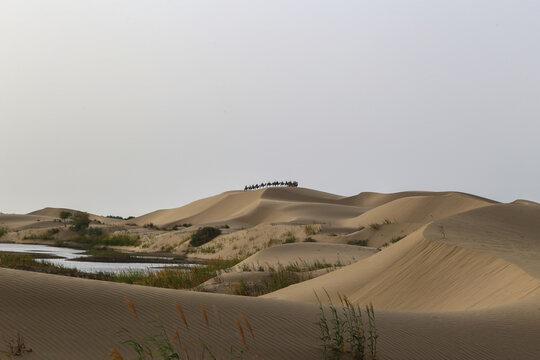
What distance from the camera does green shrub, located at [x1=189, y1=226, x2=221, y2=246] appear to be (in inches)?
1398

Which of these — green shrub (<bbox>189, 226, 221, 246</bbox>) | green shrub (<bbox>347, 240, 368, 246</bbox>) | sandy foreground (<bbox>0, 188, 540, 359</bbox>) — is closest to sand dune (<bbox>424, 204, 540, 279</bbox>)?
sandy foreground (<bbox>0, 188, 540, 359</bbox>)

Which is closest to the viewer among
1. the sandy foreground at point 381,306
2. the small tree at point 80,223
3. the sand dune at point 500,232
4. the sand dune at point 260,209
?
the sandy foreground at point 381,306

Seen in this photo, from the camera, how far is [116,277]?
16.1 m

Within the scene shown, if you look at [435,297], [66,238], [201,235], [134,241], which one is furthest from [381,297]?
[66,238]

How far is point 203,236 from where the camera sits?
3634 centimetres

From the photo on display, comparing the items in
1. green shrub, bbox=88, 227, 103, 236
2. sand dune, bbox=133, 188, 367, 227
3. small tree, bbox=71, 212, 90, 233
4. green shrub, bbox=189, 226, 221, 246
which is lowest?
green shrub, bbox=189, 226, 221, 246

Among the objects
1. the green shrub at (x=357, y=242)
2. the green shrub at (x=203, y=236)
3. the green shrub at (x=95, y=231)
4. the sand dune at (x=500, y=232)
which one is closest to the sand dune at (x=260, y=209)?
the green shrub at (x=95, y=231)

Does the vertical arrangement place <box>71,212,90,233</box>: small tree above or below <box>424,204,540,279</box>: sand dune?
above

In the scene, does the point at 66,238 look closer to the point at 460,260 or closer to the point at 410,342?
the point at 460,260

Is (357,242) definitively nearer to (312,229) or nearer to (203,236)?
(312,229)

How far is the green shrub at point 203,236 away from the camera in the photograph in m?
35.5

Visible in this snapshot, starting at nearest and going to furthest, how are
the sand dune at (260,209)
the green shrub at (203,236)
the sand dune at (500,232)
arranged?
the sand dune at (500,232)
the green shrub at (203,236)
the sand dune at (260,209)

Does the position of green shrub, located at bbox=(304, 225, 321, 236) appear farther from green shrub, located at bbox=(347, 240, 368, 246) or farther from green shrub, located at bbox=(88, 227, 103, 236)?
green shrub, located at bbox=(88, 227, 103, 236)

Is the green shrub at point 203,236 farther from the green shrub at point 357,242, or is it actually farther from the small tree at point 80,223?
the small tree at point 80,223
